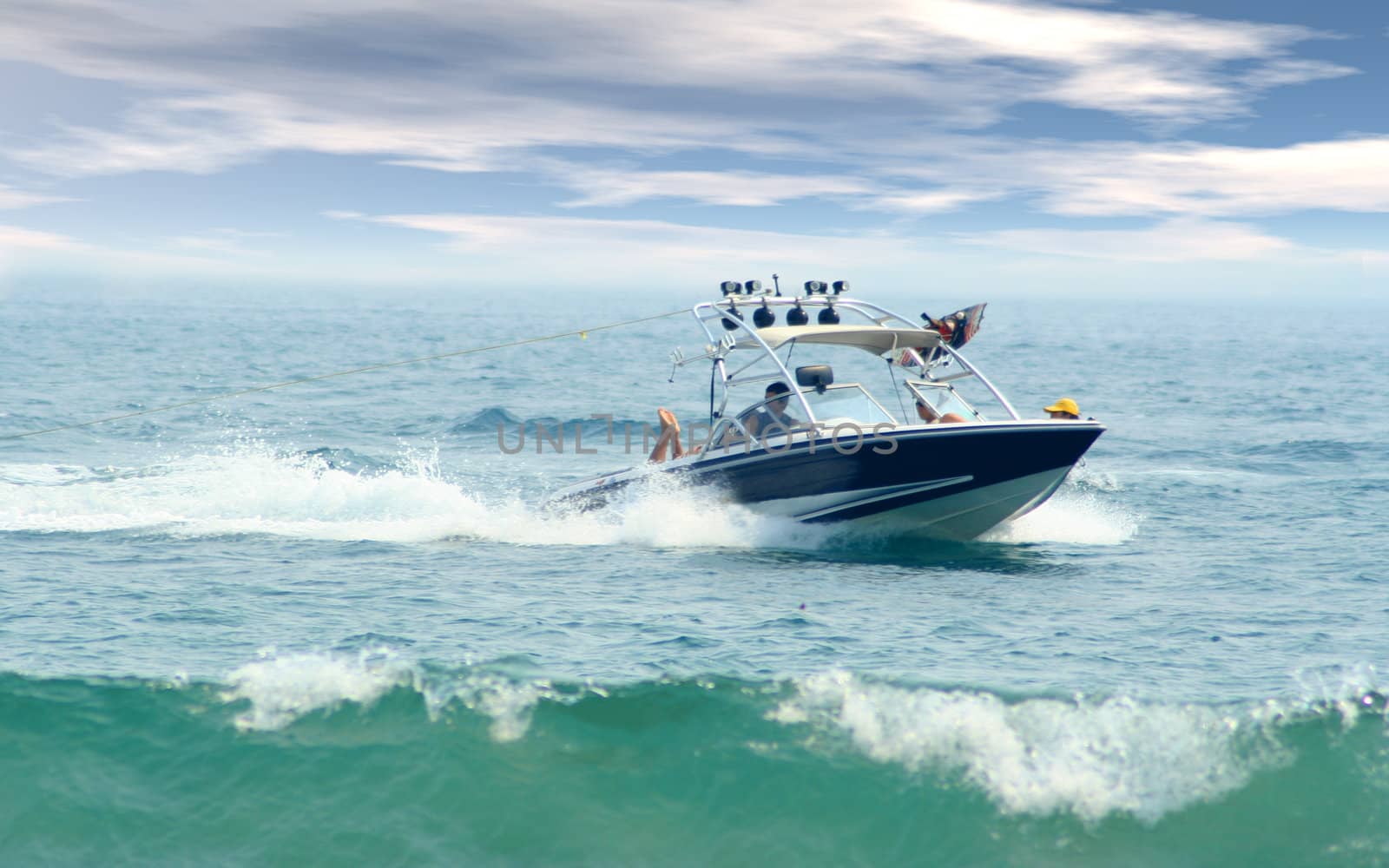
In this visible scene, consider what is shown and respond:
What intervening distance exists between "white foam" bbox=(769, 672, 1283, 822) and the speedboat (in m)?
4.25

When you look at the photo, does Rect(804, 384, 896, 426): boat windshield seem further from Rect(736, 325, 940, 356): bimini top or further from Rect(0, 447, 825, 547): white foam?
Rect(0, 447, 825, 547): white foam

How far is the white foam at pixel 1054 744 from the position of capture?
6840mm

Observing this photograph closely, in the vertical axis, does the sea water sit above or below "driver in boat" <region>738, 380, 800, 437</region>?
below

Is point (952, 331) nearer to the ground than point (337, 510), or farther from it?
farther from it

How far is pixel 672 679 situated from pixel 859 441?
4396mm

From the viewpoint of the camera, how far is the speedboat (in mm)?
11688

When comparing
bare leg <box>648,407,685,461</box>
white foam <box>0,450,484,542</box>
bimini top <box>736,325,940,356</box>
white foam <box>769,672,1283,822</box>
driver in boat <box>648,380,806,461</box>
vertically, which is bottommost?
white foam <box>769,672,1283,822</box>

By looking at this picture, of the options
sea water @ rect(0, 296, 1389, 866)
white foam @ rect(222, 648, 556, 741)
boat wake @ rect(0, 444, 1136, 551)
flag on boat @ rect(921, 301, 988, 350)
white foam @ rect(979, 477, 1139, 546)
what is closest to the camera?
sea water @ rect(0, 296, 1389, 866)

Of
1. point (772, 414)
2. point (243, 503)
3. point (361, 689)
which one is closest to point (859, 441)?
point (772, 414)

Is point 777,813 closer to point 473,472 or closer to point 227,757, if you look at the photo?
point 227,757

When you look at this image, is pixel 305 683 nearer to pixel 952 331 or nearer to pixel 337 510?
pixel 337 510

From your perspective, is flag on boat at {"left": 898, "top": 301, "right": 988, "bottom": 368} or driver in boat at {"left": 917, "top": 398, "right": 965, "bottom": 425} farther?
flag on boat at {"left": 898, "top": 301, "right": 988, "bottom": 368}

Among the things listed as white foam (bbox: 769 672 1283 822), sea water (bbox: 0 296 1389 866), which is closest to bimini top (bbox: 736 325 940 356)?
sea water (bbox: 0 296 1389 866)

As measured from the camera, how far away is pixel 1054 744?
722cm
